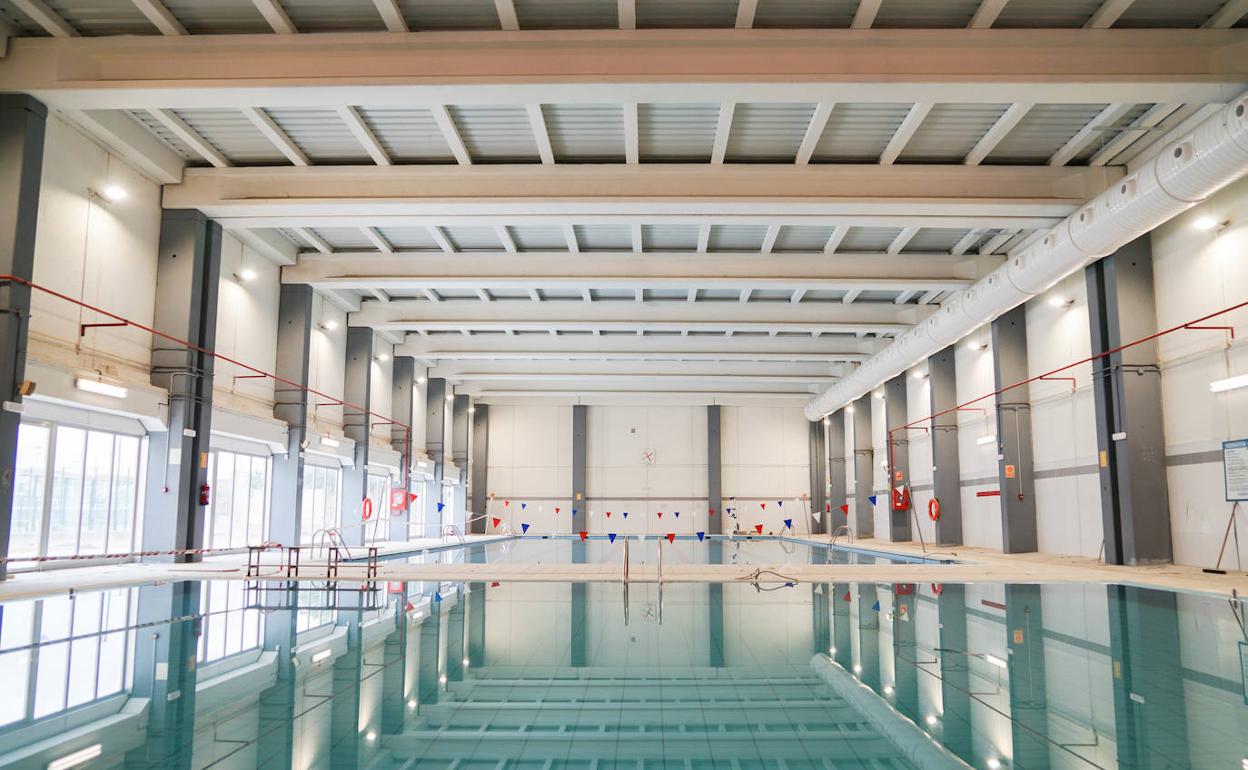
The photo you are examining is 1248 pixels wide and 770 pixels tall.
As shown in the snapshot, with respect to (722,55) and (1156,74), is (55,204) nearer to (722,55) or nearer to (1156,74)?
(722,55)

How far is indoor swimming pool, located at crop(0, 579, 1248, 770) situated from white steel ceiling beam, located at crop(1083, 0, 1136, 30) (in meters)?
6.88

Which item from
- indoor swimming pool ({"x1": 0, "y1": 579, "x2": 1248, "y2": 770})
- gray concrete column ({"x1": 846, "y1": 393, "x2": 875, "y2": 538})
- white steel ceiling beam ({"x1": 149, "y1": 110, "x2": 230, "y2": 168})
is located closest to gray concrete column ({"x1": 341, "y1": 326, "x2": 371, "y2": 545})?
white steel ceiling beam ({"x1": 149, "y1": 110, "x2": 230, "y2": 168})

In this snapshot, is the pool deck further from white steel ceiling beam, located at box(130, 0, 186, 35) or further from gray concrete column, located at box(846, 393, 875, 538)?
gray concrete column, located at box(846, 393, 875, 538)

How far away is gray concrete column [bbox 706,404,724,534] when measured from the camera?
36781 millimetres

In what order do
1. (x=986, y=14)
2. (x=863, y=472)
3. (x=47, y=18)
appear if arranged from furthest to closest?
1. (x=863, y=472)
2. (x=47, y=18)
3. (x=986, y=14)

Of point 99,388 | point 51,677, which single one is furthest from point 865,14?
point 99,388

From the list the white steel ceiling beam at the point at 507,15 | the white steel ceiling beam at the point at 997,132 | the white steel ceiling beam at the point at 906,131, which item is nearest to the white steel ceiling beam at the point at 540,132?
the white steel ceiling beam at the point at 507,15

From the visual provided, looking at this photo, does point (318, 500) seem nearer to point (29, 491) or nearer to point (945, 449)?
point (29, 491)

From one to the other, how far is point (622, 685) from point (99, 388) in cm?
1055

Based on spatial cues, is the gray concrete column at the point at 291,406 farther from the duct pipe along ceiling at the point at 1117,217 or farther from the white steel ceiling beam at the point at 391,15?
the duct pipe along ceiling at the point at 1117,217

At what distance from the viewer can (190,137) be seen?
1301cm

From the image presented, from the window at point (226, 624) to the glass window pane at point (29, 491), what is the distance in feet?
10.3

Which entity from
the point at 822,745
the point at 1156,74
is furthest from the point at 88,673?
the point at 1156,74

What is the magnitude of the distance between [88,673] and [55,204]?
8.94 metres
